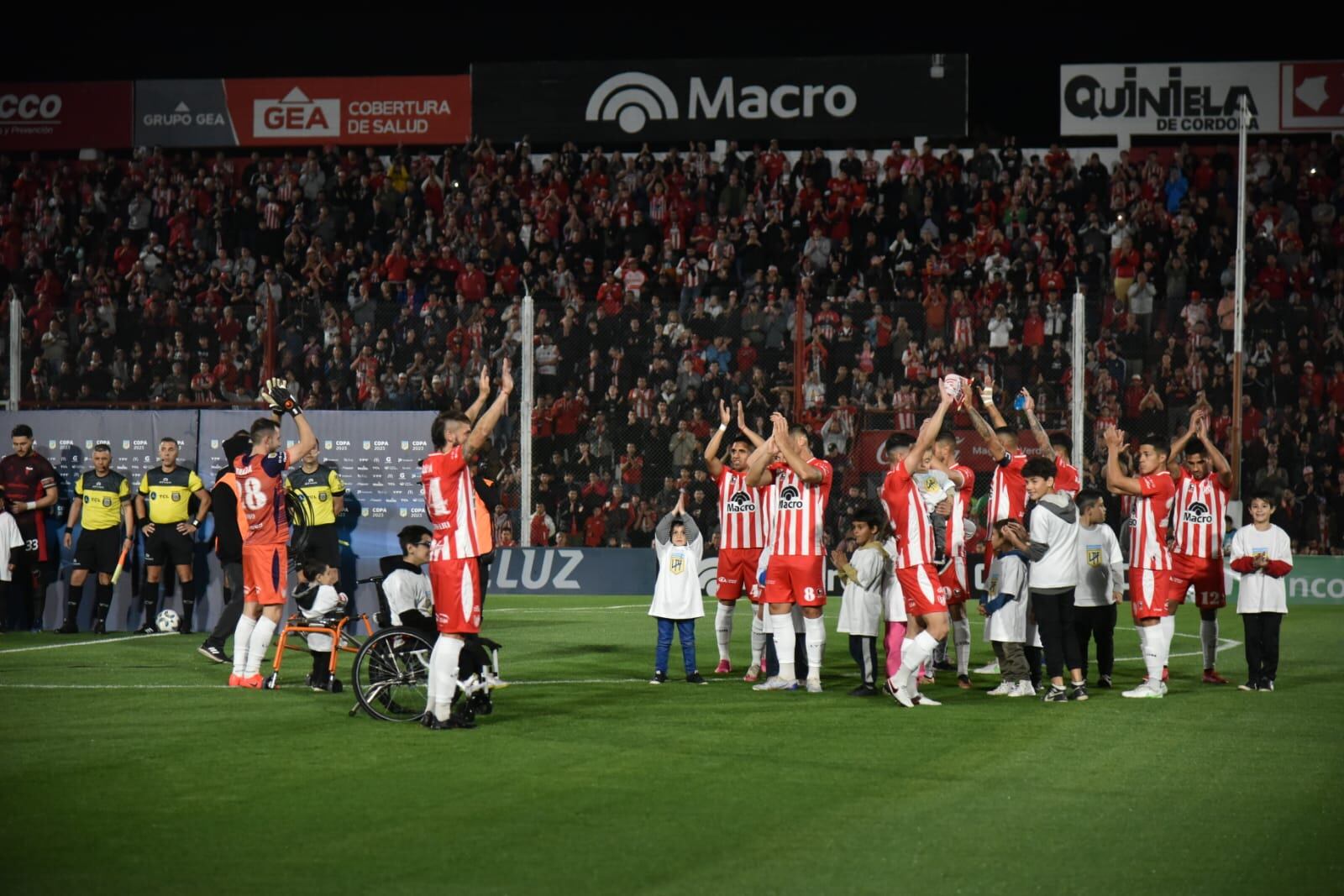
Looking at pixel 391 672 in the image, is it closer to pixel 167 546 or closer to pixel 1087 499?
pixel 1087 499

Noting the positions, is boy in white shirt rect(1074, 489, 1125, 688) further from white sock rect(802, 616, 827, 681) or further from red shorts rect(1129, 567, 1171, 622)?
white sock rect(802, 616, 827, 681)

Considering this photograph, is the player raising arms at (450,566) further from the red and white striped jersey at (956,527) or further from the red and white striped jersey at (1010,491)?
the red and white striped jersey at (1010,491)

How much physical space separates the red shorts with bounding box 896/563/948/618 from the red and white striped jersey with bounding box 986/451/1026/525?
236 cm

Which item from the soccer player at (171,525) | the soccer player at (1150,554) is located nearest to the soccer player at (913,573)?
the soccer player at (1150,554)

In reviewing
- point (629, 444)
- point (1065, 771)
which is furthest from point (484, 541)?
point (629, 444)

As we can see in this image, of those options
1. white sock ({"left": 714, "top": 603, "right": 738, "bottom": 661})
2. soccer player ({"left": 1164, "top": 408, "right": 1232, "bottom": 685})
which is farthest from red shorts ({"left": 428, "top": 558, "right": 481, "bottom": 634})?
soccer player ({"left": 1164, "top": 408, "right": 1232, "bottom": 685})

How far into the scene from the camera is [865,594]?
12.4 metres

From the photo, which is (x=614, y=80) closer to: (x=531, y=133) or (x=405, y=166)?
(x=531, y=133)

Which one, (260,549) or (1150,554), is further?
(260,549)

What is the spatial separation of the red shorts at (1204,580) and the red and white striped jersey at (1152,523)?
3.18 ft

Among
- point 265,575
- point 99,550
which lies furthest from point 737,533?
point 99,550

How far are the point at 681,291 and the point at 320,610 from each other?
47.7 ft

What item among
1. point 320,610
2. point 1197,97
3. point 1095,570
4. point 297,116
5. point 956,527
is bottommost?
point 320,610

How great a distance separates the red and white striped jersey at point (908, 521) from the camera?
11.6 metres
